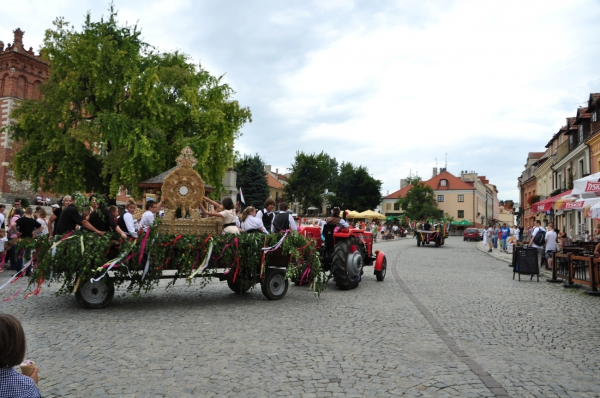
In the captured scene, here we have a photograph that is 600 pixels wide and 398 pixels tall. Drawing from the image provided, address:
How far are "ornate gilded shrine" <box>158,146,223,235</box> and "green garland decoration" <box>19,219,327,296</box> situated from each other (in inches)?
16.1

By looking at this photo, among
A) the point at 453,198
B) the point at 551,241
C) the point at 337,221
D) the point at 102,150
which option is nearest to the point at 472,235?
the point at 551,241

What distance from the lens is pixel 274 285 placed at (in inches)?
372

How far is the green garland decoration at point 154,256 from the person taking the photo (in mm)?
7523

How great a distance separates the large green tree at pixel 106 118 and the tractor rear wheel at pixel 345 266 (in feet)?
51.1

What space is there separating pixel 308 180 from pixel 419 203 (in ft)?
58.4

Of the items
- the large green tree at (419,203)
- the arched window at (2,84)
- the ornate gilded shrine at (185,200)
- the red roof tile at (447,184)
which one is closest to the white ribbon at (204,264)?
the ornate gilded shrine at (185,200)

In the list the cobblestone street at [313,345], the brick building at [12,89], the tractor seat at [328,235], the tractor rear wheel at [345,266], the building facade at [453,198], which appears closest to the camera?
the cobblestone street at [313,345]

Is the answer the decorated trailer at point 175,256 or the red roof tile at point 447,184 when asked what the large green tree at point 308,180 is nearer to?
the red roof tile at point 447,184

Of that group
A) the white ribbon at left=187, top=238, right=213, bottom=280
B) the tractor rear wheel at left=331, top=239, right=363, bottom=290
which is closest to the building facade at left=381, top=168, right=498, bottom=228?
the tractor rear wheel at left=331, top=239, right=363, bottom=290

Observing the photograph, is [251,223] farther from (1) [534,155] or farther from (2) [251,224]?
(1) [534,155]

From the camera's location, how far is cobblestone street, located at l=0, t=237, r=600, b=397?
4449 millimetres

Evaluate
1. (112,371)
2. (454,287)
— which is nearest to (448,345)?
(112,371)

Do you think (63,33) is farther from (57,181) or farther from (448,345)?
(448,345)

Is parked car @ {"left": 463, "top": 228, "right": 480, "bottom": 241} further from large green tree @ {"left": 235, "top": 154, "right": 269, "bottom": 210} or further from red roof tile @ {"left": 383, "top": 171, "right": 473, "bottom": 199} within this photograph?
red roof tile @ {"left": 383, "top": 171, "right": 473, "bottom": 199}
